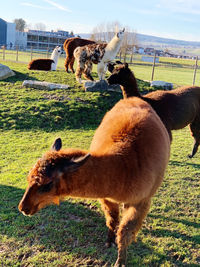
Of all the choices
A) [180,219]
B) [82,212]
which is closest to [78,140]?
[82,212]

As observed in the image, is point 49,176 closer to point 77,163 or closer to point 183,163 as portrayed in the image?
point 77,163

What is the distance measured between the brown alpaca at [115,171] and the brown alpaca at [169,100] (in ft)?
6.08

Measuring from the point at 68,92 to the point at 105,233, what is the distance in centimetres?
721

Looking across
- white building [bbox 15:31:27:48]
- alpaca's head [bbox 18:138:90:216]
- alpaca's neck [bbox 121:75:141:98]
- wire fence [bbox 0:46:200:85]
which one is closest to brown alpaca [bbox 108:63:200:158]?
alpaca's neck [bbox 121:75:141:98]

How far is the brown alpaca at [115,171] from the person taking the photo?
7.54ft

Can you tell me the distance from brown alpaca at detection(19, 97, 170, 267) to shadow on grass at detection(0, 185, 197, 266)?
24cm

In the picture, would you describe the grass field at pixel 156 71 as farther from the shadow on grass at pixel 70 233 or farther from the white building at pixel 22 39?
the white building at pixel 22 39

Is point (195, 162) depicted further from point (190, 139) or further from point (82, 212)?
point (82, 212)

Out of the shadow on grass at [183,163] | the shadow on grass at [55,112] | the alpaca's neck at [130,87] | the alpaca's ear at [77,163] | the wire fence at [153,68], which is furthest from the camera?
the wire fence at [153,68]

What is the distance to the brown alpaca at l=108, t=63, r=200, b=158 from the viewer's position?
5.20 metres

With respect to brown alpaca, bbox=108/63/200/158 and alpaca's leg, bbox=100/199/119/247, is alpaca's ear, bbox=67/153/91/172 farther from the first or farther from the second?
brown alpaca, bbox=108/63/200/158

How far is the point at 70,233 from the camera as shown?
3.59m

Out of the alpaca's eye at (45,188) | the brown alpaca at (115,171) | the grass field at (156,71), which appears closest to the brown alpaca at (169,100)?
the brown alpaca at (115,171)

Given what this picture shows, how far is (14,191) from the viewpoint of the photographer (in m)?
4.56
